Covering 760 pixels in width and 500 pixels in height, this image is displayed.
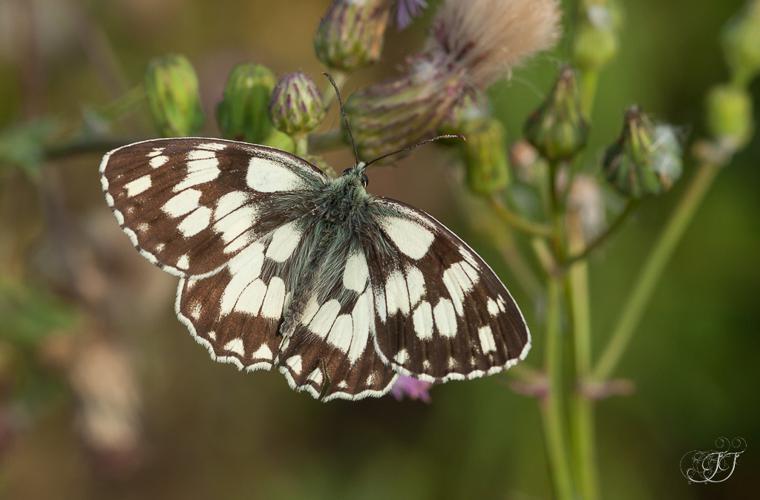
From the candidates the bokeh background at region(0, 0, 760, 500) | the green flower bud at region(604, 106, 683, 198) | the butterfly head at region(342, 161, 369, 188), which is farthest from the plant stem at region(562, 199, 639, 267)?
the bokeh background at region(0, 0, 760, 500)

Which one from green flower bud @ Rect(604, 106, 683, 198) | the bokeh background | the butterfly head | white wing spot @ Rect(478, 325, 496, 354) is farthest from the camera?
the bokeh background

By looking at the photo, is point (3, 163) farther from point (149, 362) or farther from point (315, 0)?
point (315, 0)

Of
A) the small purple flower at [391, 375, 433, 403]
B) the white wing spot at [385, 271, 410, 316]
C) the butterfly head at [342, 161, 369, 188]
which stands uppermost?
the butterfly head at [342, 161, 369, 188]

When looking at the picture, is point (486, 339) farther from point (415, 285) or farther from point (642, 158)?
point (642, 158)

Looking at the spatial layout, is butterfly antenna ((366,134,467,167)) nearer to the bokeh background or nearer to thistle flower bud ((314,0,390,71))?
thistle flower bud ((314,0,390,71))

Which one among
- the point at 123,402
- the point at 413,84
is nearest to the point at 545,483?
the point at 123,402
